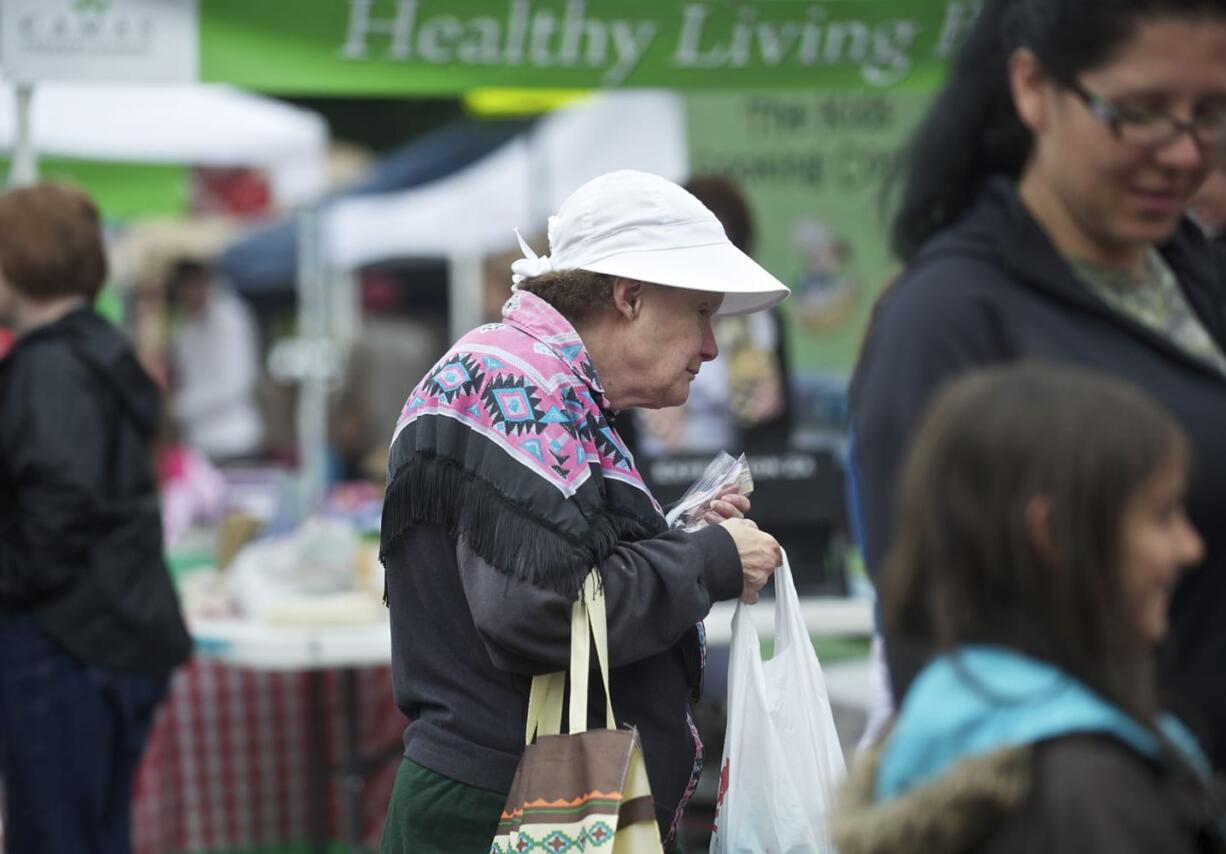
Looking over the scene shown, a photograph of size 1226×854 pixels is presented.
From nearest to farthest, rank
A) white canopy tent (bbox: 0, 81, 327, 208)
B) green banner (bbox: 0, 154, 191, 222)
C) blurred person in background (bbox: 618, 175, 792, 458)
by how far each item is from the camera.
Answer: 1. blurred person in background (bbox: 618, 175, 792, 458)
2. white canopy tent (bbox: 0, 81, 327, 208)
3. green banner (bbox: 0, 154, 191, 222)

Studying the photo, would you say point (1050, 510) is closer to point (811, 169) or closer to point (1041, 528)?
point (1041, 528)

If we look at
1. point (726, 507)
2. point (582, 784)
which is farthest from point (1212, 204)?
point (582, 784)

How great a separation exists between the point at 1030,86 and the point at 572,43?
3141 millimetres

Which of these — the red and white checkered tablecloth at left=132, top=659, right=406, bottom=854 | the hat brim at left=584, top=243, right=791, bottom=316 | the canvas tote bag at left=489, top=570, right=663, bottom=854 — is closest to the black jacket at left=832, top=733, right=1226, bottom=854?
the canvas tote bag at left=489, top=570, right=663, bottom=854

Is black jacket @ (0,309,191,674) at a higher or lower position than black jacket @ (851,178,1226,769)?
lower

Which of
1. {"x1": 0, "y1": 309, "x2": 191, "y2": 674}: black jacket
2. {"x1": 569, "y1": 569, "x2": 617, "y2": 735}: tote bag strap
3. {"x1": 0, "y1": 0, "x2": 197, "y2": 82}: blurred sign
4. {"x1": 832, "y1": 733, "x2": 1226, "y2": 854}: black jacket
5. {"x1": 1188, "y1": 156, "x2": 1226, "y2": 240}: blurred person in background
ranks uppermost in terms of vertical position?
{"x1": 0, "y1": 0, "x2": 197, "y2": 82}: blurred sign

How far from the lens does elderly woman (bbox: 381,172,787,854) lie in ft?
7.48

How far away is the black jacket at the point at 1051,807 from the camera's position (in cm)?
134

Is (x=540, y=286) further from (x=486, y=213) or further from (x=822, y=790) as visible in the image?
(x=486, y=213)

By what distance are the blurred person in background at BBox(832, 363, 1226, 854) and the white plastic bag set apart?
1.03 metres

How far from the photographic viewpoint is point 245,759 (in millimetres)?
5566

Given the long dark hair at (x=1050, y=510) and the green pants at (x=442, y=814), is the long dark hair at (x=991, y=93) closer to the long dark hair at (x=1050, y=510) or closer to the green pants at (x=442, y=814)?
the long dark hair at (x=1050, y=510)

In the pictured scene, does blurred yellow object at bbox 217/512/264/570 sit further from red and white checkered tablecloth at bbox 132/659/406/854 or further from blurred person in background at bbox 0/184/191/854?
blurred person in background at bbox 0/184/191/854

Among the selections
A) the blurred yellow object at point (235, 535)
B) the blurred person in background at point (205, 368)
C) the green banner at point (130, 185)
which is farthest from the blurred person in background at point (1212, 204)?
the blurred person in background at point (205, 368)
